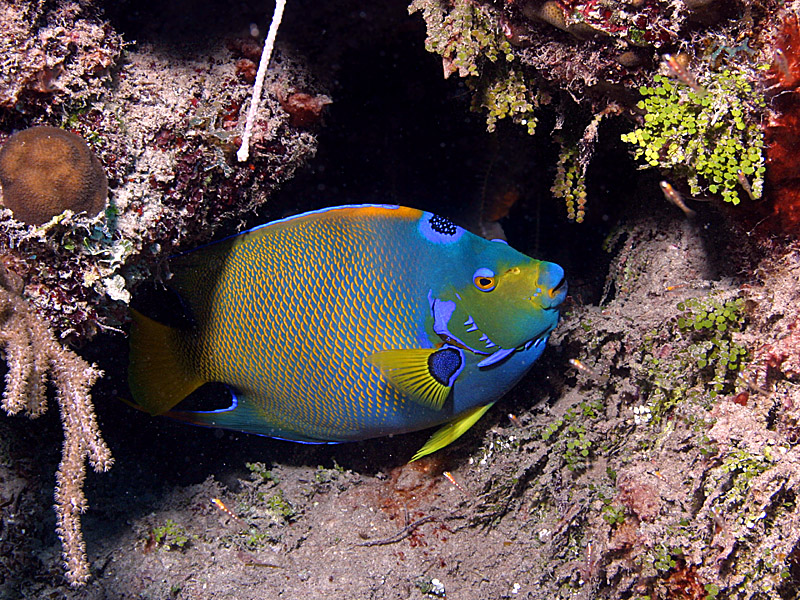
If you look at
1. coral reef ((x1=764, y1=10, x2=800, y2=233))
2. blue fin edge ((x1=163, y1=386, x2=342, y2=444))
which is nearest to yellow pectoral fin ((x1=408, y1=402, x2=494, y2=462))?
blue fin edge ((x1=163, y1=386, x2=342, y2=444))

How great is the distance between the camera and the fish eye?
7.77 feet

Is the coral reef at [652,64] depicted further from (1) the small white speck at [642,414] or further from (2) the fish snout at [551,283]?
(1) the small white speck at [642,414]

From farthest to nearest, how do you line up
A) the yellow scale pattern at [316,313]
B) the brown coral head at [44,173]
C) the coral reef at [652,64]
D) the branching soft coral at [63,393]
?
the yellow scale pattern at [316,313]
the coral reef at [652,64]
the branching soft coral at [63,393]
the brown coral head at [44,173]

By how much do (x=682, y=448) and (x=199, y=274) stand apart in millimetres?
2582

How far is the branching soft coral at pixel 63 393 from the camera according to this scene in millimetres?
1824

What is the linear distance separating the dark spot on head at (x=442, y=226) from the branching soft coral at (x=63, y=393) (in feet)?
5.35

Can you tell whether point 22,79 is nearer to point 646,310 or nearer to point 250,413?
point 250,413

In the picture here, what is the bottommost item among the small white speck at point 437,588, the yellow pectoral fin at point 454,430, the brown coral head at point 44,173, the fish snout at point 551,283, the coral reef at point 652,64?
the small white speck at point 437,588

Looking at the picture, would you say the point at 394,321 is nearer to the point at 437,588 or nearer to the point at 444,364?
the point at 444,364

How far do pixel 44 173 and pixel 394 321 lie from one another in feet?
4.99

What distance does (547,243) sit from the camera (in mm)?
4914

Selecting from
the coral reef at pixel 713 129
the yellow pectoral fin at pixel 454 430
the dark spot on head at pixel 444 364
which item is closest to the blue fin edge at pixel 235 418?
the yellow pectoral fin at pixel 454 430

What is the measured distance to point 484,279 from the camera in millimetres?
2373

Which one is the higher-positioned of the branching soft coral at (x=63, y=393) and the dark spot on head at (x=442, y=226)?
the dark spot on head at (x=442, y=226)
